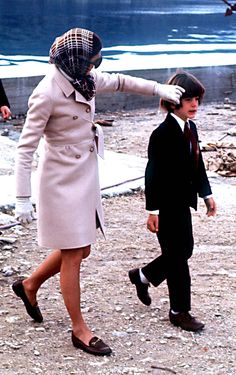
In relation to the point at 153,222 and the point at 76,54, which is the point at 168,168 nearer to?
the point at 153,222

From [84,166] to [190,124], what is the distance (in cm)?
67

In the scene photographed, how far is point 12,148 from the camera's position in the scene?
872cm

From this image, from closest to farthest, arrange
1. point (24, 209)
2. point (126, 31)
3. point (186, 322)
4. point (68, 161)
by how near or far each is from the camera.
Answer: point (24, 209) < point (68, 161) < point (186, 322) < point (126, 31)

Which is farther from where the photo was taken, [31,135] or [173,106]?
[173,106]

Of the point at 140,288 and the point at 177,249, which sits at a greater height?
the point at 177,249

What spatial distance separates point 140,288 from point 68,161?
38.4 inches

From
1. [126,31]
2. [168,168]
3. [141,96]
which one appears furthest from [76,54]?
[126,31]

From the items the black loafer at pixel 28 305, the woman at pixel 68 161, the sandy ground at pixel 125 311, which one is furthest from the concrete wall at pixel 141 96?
the woman at pixel 68 161

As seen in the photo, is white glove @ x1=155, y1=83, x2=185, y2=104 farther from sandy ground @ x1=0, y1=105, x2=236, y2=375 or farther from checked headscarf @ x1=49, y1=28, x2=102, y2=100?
sandy ground @ x1=0, y1=105, x2=236, y2=375

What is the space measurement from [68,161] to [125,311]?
42.0 inches

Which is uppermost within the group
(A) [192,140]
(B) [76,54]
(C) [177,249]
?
(B) [76,54]

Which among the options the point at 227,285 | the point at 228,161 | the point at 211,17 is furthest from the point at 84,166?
the point at 211,17

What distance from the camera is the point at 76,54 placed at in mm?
3971

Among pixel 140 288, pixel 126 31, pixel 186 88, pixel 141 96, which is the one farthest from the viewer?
pixel 126 31
